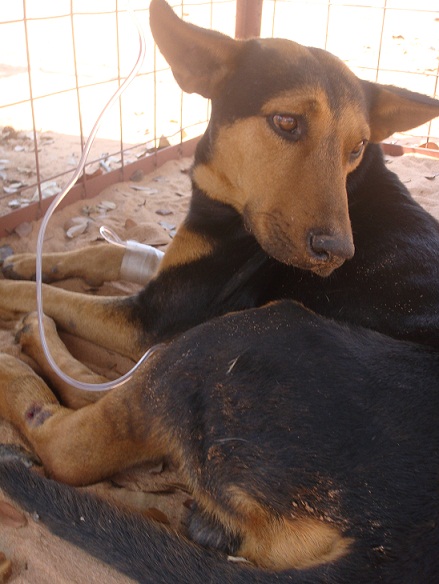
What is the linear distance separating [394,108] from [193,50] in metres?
1.15

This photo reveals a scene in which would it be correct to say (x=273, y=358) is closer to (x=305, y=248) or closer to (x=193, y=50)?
(x=305, y=248)

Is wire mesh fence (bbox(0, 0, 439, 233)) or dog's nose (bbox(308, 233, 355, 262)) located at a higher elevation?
dog's nose (bbox(308, 233, 355, 262))

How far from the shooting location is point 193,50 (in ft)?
9.73

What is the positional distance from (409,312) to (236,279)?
879 mm

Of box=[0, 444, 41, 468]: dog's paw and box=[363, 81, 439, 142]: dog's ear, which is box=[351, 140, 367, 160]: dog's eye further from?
box=[0, 444, 41, 468]: dog's paw

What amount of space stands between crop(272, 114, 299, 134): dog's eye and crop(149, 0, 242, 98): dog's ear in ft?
1.44

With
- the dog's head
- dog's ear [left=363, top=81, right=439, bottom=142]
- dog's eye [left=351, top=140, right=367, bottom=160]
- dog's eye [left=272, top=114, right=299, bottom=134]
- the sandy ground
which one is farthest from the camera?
dog's ear [left=363, top=81, right=439, bottom=142]

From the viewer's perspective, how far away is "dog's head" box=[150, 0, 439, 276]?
104 inches

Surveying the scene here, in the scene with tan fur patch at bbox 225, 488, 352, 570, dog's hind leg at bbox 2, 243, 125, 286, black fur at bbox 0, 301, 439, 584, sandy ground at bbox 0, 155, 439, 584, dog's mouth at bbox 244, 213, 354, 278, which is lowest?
sandy ground at bbox 0, 155, 439, 584

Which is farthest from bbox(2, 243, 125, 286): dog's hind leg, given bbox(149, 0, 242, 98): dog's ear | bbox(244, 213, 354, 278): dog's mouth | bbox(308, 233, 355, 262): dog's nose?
bbox(308, 233, 355, 262): dog's nose

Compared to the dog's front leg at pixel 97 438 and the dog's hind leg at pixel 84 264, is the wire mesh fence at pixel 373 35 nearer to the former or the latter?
the dog's hind leg at pixel 84 264

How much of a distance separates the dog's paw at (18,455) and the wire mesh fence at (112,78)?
7.55 feet

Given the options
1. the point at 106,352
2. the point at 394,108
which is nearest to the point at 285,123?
the point at 394,108

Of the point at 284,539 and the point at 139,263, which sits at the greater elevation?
the point at 284,539
